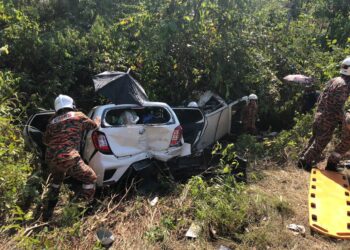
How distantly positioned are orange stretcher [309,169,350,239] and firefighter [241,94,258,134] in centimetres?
243

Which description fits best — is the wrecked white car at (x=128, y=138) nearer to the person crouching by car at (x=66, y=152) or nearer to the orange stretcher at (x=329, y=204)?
the person crouching by car at (x=66, y=152)

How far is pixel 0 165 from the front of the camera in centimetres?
406

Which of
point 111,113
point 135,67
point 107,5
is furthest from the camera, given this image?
point 107,5

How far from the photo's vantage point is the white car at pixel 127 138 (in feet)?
16.0

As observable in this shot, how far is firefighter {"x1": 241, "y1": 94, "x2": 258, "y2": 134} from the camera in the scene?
779cm

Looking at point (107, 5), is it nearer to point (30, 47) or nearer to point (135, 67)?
point (135, 67)

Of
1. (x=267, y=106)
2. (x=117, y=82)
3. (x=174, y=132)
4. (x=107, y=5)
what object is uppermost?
(x=107, y=5)

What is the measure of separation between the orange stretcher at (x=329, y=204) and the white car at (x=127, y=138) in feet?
6.60

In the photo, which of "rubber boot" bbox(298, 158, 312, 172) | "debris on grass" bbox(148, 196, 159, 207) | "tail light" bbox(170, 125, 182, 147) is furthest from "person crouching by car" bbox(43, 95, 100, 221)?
"rubber boot" bbox(298, 158, 312, 172)

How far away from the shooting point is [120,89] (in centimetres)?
541

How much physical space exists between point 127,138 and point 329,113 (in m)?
3.41

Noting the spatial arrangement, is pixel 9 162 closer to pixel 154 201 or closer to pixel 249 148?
pixel 154 201

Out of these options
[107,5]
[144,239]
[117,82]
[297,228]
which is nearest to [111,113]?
[117,82]

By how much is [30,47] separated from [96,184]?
3356mm
